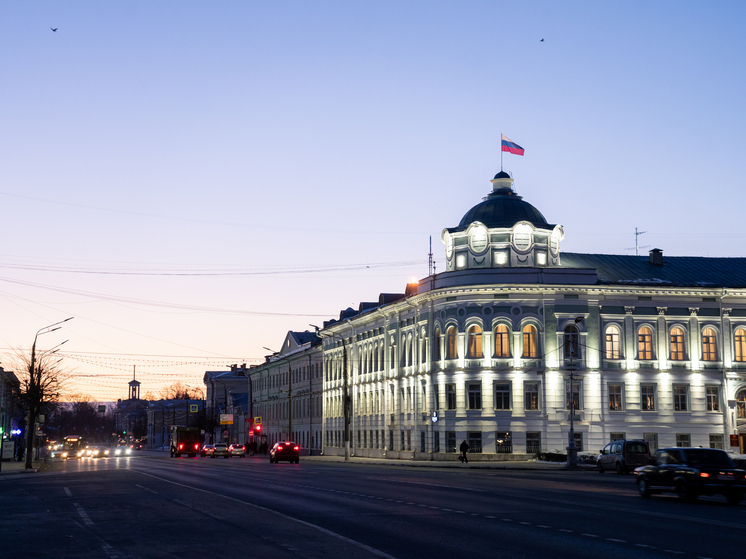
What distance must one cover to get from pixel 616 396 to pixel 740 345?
1037cm

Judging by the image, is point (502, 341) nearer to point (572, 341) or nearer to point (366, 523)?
point (572, 341)

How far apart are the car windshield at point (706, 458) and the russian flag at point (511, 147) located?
138 feet

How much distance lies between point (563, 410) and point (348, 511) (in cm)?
4461

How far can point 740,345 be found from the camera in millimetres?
67062

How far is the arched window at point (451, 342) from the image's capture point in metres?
64.1

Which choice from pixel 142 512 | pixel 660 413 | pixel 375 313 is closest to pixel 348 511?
pixel 142 512

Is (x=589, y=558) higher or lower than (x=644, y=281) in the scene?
lower

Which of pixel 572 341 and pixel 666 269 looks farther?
pixel 666 269

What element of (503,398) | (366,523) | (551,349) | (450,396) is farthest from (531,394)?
(366,523)

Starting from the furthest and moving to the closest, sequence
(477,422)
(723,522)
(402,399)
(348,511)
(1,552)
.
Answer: (402,399) → (477,422) → (348,511) → (723,522) → (1,552)

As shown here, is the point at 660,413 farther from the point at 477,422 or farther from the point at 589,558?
the point at 589,558

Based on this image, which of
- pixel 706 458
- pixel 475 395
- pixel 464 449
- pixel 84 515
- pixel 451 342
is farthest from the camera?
pixel 451 342

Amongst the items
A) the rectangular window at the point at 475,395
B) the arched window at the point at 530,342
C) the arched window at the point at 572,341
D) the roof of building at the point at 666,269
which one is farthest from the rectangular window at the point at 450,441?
the roof of building at the point at 666,269

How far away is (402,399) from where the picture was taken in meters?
72.6
